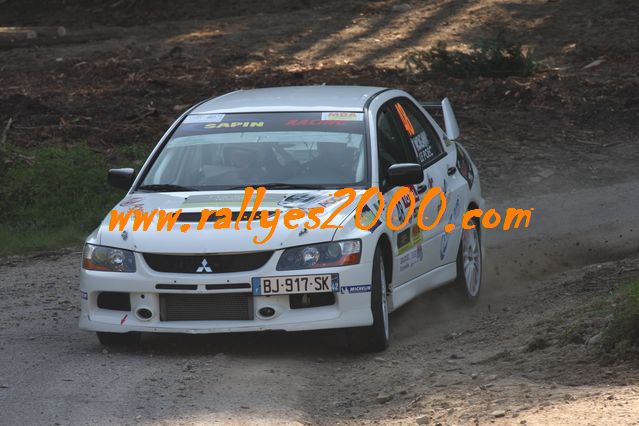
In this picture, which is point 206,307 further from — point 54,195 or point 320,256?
point 54,195

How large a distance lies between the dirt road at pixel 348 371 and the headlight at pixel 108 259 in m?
0.54

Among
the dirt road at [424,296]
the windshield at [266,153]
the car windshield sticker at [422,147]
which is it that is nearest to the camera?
the dirt road at [424,296]

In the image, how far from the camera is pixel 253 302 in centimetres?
759

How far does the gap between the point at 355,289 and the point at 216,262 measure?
0.82 meters

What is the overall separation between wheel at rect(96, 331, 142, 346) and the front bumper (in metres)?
0.33

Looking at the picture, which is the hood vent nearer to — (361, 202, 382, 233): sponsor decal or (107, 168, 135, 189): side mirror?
(361, 202, 382, 233): sponsor decal

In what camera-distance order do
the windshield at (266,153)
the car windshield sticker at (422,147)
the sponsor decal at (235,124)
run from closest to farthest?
the windshield at (266,153), the sponsor decal at (235,124), the car windshield sticker at (422,147)

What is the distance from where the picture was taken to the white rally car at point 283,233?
758 centimetres

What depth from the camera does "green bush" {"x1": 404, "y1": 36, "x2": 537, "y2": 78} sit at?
19125mm

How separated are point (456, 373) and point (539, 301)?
234 cm

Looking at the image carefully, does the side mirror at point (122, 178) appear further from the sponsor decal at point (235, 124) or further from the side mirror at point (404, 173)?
the side mirror at point (404, 173)

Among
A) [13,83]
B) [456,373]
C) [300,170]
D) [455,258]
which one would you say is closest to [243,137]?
[300,170]

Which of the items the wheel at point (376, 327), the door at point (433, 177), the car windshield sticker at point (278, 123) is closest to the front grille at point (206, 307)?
the wheel at point (376, 327)

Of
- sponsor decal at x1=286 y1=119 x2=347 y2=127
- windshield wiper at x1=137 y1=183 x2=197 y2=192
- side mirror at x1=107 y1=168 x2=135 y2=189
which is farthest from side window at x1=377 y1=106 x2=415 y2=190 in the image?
side mirror at x1=107 y1=168 x2=135 y2=189
